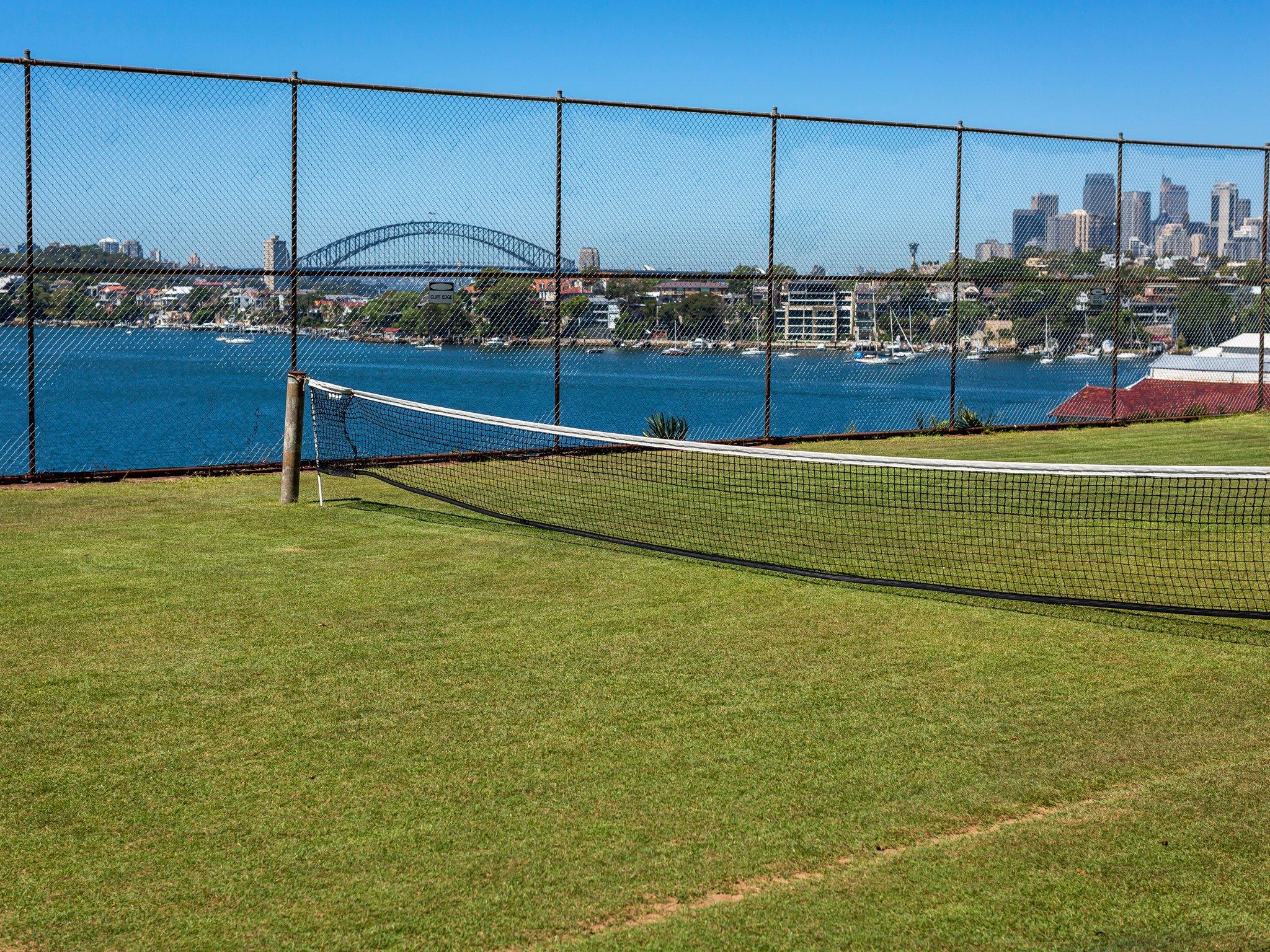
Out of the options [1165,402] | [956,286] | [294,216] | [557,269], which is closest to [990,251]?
[956,286]

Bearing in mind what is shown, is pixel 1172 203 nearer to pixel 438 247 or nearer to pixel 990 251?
pixel 990 251

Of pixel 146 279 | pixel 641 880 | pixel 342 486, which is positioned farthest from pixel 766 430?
pixel 641 880

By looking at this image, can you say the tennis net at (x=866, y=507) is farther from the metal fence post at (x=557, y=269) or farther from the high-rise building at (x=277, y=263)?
the high-rise building at (x=277, y=263)

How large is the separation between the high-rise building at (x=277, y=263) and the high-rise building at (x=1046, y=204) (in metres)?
11.9

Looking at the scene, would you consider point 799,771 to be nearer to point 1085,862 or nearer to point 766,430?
point 1085,862

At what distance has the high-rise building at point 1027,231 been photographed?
62.2 ft

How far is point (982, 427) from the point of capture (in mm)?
18219

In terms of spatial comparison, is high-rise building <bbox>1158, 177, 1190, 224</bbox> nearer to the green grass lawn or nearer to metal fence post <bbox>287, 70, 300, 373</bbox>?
the green grass lawn

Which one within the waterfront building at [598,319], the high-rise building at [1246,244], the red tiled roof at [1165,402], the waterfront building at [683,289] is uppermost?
the high-rise building at [1246,244]

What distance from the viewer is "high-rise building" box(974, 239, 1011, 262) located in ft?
60.4

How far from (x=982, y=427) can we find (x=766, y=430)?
3931mm

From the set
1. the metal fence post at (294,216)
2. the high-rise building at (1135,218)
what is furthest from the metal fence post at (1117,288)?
the metal fence post at (294,216)

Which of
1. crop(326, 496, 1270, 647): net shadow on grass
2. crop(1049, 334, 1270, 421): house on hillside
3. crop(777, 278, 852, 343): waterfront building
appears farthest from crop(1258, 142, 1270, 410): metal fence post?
crop(326, 496, 1270, 647): net shadow on grass

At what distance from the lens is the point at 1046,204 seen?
21031mm
